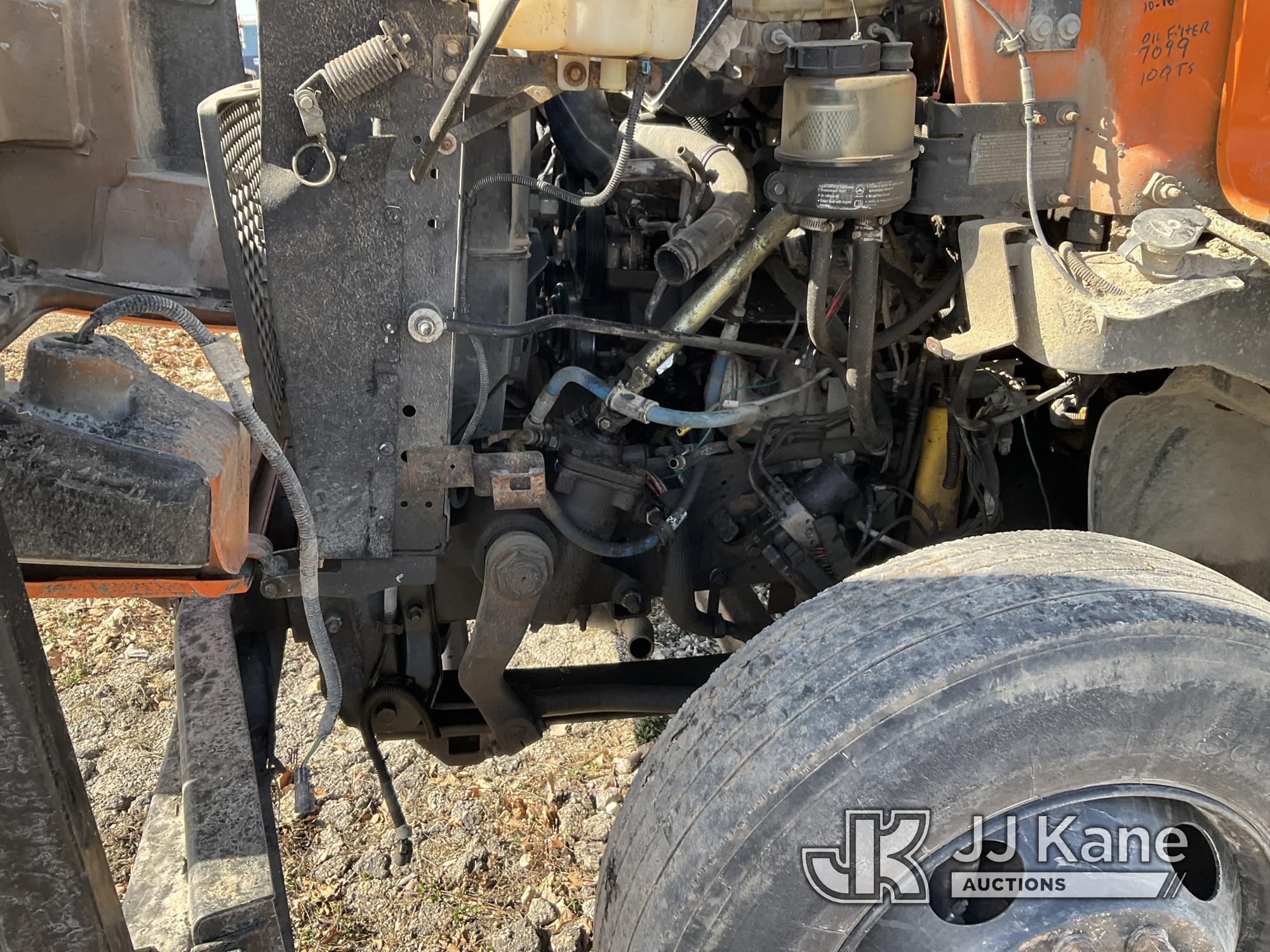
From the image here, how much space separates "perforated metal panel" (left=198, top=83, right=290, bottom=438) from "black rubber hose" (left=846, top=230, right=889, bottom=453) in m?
0.99

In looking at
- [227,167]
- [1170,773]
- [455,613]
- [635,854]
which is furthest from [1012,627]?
[227,167]

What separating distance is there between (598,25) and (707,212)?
18.6 inches

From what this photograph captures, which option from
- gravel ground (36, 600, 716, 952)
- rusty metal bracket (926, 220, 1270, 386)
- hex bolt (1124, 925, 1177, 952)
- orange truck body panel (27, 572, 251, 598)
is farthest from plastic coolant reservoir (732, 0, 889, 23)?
gravel ground (36, 600, 716, 952)

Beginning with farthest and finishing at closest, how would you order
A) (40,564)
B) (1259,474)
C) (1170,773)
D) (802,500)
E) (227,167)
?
1. (802,500)
2. (1259,474)
3. (227,167)
4. (1170,773)
5. (40,564)

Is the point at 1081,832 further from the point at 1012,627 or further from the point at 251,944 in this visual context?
the point at 251,944

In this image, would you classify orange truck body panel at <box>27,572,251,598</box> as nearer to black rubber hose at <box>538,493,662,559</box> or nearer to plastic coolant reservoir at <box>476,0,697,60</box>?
black rubber hose at <box>538,493,662,559</box>

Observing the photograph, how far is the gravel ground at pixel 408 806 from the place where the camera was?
242 centimetres

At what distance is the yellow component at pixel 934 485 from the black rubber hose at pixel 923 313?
1.03 ft

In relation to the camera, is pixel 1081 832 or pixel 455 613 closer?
pixel 1081 832

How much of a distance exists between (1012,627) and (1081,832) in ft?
1.13

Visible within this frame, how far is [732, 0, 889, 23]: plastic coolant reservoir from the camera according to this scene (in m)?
1.68

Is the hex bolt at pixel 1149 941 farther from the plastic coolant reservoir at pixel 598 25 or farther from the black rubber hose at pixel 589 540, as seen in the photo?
the plastic coolant reservoir at pixel 598 25

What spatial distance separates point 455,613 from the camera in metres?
2.17

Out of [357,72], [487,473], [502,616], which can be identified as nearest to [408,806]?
[502,616]
